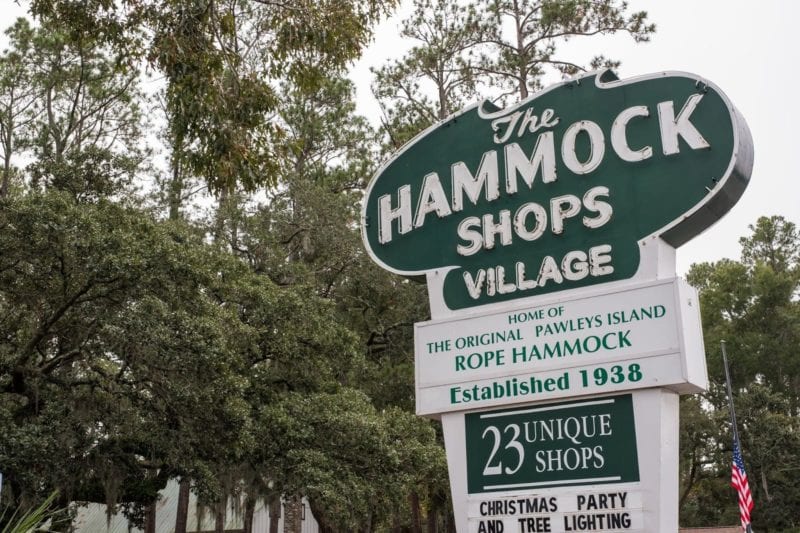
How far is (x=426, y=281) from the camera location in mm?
8867

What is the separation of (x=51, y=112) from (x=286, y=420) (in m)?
15.8

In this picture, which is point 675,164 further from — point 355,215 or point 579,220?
point 355,215

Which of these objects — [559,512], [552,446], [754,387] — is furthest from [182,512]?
[754,387]

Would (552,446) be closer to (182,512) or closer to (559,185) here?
(559,185)

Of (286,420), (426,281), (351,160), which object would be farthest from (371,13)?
(351,160)

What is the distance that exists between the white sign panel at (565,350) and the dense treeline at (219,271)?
4.60 meters

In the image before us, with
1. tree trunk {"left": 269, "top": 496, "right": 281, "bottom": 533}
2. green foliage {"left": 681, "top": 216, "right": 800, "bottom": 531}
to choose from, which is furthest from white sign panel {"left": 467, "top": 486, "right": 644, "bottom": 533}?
green foliage {"left": 681, "top": 216, "right": 800, "bottom": 531}

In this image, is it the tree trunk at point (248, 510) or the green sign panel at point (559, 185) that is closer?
the green sign panel at point (559, 185)

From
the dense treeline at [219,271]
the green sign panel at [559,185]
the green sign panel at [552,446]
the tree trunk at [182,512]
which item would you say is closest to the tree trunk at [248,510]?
the dense treeline at [219,271]

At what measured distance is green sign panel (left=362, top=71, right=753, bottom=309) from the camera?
24.2 feet

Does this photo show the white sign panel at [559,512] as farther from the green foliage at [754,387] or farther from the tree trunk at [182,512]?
the green foliage at [754,387]

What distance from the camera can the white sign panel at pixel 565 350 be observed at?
7137 mm

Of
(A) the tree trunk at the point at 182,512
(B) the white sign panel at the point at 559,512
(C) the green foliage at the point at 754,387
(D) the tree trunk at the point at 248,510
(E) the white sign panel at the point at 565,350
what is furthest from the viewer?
(C) the green foliage at the point at 754,387

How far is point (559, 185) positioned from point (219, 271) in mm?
12586
